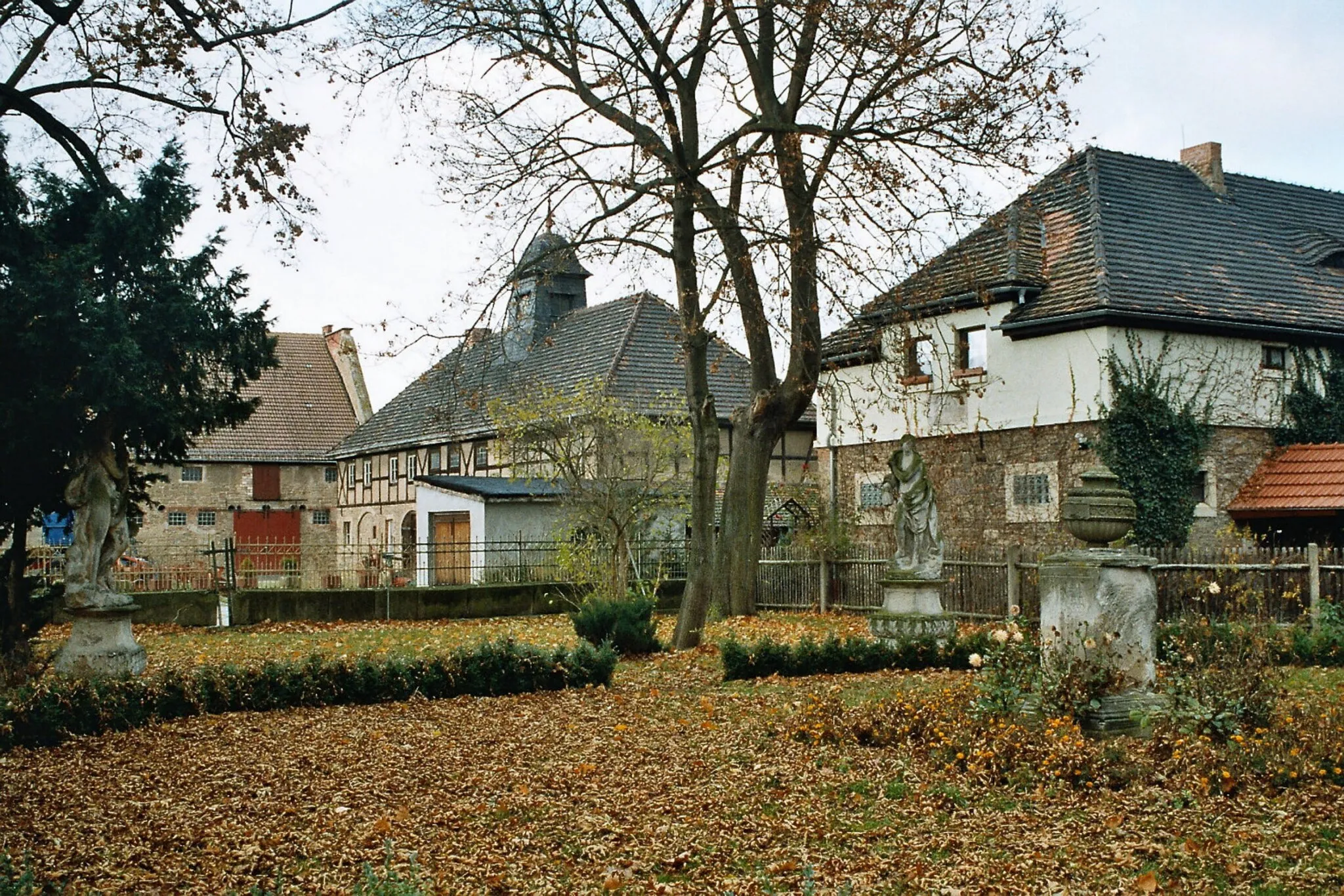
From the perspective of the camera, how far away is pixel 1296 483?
24.5 m

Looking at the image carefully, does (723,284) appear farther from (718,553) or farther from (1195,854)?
(1195,854)

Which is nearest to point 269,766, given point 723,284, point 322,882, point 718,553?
point 322,882

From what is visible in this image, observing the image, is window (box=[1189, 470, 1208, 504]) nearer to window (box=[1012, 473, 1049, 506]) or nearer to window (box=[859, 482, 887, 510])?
window (box=[1012, 473, 1049, 506])

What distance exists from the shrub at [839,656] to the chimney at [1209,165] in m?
A: 18.2

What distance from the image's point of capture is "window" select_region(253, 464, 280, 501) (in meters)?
50.2

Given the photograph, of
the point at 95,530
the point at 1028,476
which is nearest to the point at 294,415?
the point at 1028,476

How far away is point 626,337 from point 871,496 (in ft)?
37.0

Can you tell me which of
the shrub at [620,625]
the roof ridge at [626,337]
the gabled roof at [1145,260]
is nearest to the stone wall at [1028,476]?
the gabled roof at [1145,260]

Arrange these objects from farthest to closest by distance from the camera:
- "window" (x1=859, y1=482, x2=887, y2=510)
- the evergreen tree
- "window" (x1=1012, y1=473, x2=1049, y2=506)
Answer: "window" (x1=859, y1=482, x2=887, y2=510) → "window" (x1=1012, y1=473, x2=1049, y2=506) → the evergreen tree

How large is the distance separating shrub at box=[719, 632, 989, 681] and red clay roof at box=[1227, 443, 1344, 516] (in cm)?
1100

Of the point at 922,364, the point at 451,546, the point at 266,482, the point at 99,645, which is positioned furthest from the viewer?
the point at 266,482

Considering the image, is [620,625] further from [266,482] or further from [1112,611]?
[266,482]

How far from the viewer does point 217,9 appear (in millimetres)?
12656

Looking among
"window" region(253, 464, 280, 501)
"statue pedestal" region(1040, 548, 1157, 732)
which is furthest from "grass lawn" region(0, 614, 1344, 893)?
"window" region(253, 464, 280, 501)
